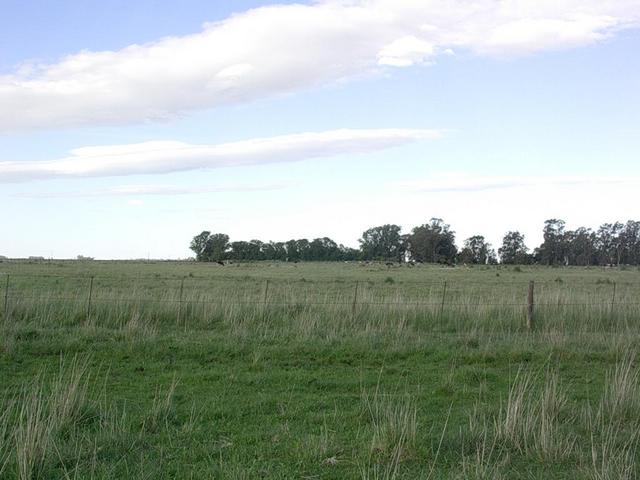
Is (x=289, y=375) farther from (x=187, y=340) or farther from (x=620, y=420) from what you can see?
(x=620, y=420)

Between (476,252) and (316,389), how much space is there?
151 m

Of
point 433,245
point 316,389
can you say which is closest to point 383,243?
point 433,245

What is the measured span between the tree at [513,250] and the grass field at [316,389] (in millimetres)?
143536

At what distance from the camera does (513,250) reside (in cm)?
15900

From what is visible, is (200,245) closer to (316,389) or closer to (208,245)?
(208,245)

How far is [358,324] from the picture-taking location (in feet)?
54.1

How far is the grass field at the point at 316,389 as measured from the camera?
6211 mm

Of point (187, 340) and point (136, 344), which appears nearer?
point (136, 344)

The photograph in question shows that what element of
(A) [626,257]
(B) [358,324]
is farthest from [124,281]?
(A) [626,257]

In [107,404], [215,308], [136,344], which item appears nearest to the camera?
[107,404]

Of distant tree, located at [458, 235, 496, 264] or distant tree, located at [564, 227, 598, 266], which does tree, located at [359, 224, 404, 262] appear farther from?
distant tree, located at [564, 227, 598, 266]

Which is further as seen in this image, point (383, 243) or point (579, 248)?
point (383, 243)

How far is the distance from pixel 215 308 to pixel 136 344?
4433 mm

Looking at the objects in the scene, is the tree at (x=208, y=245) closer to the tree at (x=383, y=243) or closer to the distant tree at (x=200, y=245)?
the distant tree at (x=200, y=245)
